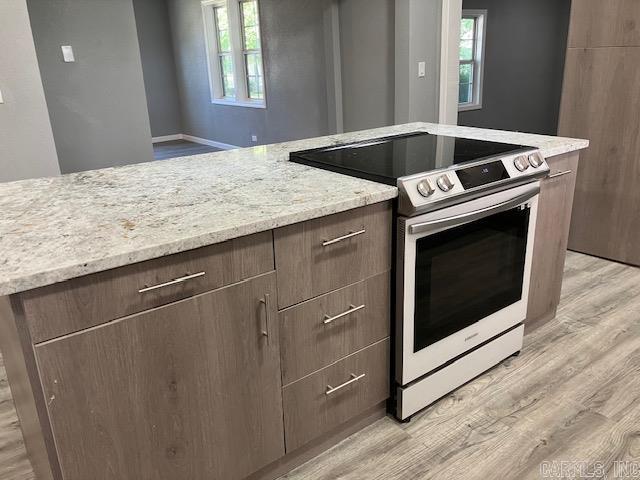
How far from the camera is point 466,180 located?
1.73 meters

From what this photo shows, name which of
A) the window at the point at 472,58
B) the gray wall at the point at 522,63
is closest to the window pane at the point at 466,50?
the window at the point at 472,58

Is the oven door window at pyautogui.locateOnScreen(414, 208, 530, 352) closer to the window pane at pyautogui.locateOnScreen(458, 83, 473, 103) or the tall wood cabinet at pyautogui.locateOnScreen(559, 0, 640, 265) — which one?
the tall wood cabinet at pyautogui.locateOnScreen(559, 0, 640, 265)

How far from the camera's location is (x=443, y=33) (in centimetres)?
450

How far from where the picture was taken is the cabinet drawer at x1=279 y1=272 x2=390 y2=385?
154cm

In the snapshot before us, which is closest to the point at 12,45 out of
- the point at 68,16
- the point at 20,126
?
the point at 20,126

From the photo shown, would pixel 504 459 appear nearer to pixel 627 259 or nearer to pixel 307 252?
pixel 307 252

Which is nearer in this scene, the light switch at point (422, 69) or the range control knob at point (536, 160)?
the range control knob at point (536, 160)

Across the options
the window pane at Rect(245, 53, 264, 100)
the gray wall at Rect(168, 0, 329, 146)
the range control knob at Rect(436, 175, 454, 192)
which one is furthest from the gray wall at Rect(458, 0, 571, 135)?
the range control knob at Rect(436, 175, 454, 192)

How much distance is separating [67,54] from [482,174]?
13.0 feet

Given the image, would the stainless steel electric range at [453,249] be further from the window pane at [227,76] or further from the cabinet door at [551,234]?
the window pane at [227,76]

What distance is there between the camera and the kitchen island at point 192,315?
1.14 meters

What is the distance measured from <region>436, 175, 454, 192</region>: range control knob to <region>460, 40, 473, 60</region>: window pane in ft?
18.0

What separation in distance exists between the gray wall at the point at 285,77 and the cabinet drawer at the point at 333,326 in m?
4.41

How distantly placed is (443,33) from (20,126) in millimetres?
3393
